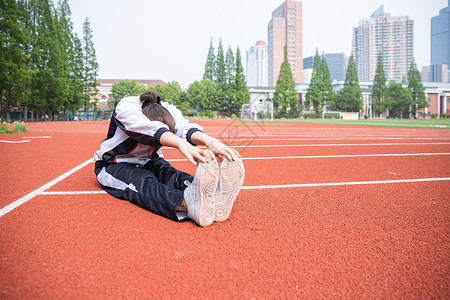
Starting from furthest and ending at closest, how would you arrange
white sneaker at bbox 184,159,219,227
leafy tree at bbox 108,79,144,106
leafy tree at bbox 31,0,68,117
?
leafy tree at bbox 108,79,144,106 → leafy tree at bbox 31,0,68,117 → white sneaker at bbox 184,159,219,227

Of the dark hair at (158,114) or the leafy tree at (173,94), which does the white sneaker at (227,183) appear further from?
the leafy tree at (173,94)

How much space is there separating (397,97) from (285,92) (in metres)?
24.4

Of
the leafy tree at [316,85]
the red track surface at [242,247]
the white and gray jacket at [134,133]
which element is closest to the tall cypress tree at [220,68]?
the leafy tree at [316,85]

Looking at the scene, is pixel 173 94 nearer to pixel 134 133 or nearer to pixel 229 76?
pixel 229 76

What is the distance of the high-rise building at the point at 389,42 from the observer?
153250mm

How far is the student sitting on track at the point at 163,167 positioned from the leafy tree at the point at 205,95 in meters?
53.2

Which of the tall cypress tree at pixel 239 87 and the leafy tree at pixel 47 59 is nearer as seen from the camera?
the leafy tree at pixel 47 59

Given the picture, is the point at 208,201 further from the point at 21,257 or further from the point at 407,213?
the point at 407,213

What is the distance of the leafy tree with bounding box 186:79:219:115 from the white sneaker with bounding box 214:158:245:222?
53.9m

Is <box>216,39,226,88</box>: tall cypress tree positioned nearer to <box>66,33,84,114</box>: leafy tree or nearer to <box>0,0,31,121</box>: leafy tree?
<box>66,33,84,114</box>: leafy tree

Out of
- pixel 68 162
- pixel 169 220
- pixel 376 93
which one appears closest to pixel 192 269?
pixel 169 220

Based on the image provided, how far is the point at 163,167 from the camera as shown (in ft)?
8.80

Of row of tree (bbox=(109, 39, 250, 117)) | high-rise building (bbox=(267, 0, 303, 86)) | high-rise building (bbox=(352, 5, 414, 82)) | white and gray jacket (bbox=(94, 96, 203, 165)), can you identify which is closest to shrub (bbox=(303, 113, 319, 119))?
row of tree (bbox=(109, 39, 250, 117))

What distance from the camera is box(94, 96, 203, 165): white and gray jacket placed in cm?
210
